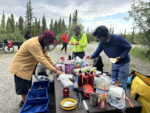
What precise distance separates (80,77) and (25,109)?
3.51ft

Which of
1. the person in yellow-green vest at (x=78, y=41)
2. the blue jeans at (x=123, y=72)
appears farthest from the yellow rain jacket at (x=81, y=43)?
the blue jeans at (x=123, y=72)

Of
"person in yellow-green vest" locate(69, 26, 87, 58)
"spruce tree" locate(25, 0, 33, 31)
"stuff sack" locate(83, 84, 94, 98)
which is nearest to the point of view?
"stuff sack" locate(83, 84, 94, 98)

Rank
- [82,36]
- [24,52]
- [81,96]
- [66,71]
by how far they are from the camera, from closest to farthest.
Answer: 1. [81,96]
2. [24,52]
3. [66,71]
4. [82,36]

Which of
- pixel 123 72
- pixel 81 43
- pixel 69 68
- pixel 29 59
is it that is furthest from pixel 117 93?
pixel 81 43

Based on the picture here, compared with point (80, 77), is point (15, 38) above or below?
above

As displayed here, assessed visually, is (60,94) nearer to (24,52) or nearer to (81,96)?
(81,96)

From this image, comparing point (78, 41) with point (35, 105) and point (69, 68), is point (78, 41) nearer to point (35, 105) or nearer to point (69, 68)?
point (69, 68)

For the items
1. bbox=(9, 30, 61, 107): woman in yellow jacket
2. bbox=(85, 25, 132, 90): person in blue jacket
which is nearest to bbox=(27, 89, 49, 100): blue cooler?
bbox=(9, 30, 61, 107): woman in yellow jacket

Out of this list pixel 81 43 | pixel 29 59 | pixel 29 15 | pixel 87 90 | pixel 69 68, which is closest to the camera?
pixel 87 90

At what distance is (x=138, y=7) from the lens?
7.27 metres

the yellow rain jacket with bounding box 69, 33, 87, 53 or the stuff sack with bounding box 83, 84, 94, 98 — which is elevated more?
the yellow rain jacket with bounding box 69, 33, 87, 53

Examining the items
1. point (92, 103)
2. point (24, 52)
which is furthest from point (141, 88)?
point (24, 52)

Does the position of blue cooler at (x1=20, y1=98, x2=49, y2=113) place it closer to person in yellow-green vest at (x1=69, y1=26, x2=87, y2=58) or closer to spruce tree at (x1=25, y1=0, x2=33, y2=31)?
person in yellow-green vest at (x1=69, y1=26, x2=87, y2=58)

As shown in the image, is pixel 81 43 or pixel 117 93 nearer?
pixel 117 93
